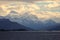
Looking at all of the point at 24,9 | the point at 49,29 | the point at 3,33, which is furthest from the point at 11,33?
the point at 49,29

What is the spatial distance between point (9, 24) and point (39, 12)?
33cm

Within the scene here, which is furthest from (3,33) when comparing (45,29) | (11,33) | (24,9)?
(45,29)

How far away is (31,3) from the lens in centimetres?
167

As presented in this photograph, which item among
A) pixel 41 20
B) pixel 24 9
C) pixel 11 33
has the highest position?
pixel 24 9

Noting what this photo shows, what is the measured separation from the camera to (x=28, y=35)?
5.31 feet

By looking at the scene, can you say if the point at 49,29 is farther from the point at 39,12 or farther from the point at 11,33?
the point at 11,33

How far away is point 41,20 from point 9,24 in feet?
1.08

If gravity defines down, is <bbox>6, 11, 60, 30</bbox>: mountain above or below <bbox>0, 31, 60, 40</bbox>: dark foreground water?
above

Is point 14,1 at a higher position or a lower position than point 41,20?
higher

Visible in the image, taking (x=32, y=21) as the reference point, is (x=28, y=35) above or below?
below

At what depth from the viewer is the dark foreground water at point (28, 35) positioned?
1.60m

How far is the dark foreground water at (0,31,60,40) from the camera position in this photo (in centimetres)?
160

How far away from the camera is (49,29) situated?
163 centimetres

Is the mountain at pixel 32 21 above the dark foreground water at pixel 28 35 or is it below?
above
